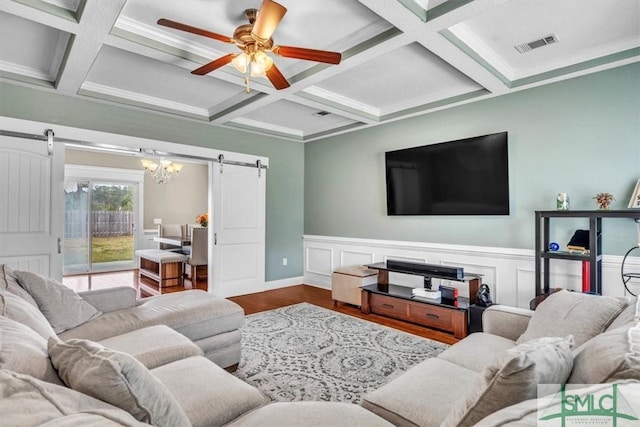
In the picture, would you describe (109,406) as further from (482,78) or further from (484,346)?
(482,78)

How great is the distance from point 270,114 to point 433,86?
2.24 metres

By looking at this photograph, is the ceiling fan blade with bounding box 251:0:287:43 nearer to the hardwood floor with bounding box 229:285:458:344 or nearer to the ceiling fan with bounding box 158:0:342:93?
the ceiling fan with bounding box 158:0:342:93

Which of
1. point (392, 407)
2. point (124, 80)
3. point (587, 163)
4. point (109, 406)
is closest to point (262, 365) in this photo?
point (392, 407)

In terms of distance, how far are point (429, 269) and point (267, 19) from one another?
2.94 metres

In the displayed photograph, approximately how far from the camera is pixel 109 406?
858 mm

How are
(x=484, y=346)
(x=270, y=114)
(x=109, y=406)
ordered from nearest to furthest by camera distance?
(x=109, y=406), (x=484, y=346), (x=270, y=114)

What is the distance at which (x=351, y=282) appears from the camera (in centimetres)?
435

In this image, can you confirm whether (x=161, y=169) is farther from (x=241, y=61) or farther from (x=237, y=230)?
(x=241, y=61)

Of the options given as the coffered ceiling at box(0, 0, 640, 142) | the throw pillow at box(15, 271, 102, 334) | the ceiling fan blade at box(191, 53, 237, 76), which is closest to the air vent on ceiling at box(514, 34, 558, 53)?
the coffered ceiling at box(0, 0, 640, 142)

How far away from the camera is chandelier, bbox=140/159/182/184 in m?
6.92

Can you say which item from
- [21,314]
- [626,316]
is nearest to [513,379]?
[626,316]

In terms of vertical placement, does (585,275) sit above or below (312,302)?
above

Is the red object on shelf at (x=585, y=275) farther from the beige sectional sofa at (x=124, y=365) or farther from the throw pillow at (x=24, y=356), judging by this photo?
the throw pillow at (x=24, y=356)

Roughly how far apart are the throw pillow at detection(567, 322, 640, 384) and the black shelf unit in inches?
86.6
